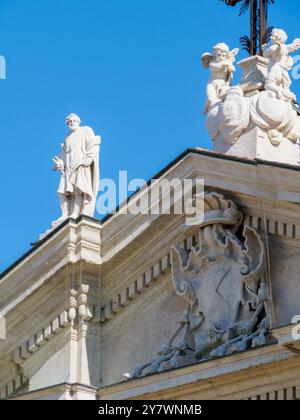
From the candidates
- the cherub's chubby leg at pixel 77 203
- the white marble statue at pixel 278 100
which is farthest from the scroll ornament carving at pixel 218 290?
the cherub's chubby leg at pixel 77 203

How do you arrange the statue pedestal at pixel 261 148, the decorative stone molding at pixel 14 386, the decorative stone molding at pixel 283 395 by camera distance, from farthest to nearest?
the decorative stone molding at pixel 14 386, the statue pedestal at pixel 261 148, the decorative stone molding at pixel 283 395

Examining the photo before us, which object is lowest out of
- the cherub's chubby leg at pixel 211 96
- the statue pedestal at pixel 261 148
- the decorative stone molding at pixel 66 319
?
the decorative stone molding at pixel 66 319

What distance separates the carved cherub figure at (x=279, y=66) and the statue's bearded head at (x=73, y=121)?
109 inches

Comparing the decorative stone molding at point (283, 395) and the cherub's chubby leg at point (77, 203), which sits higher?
the cherub's chubby leg at point (77, 203)

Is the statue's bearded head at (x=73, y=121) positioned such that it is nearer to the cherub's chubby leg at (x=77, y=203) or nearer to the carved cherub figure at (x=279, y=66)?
the cherub's chubby leg at (x=77, y=203)

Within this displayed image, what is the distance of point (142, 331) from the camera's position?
29.6 m

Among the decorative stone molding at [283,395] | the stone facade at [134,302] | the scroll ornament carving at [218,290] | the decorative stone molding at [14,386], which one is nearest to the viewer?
the decorative stone molding at [283,395]

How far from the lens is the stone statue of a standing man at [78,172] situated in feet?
99.1

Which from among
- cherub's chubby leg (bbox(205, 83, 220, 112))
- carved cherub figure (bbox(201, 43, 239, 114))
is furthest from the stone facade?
carved cherub figure (bbox(201, 43, 239, 114))

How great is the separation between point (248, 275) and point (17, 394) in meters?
4.09

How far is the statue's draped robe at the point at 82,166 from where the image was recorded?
30.2 meters

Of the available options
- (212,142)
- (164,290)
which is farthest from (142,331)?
(212,142)

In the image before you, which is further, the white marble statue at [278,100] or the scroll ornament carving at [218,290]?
the white marble statue at [278,100]
